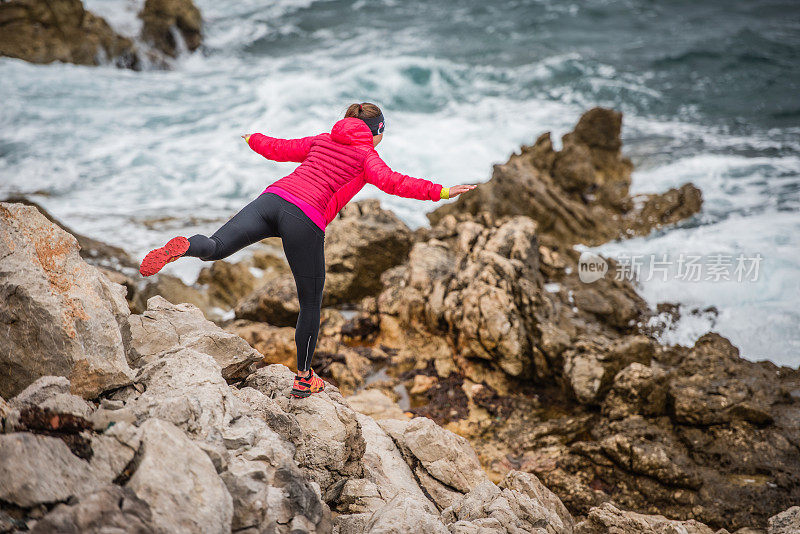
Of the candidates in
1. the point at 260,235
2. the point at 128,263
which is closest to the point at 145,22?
the point at 128,263

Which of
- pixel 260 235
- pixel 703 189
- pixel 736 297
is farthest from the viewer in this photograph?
pixel 703 189

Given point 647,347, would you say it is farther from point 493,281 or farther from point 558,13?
point 558,13

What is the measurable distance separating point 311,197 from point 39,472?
2.53m

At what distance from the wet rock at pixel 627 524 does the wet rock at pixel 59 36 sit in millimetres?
28133

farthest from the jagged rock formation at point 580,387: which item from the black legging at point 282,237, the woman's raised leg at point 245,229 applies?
the woman's raised leg at point 245,229

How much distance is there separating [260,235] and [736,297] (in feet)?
31.8

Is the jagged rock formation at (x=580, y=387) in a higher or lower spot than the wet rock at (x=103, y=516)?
lower

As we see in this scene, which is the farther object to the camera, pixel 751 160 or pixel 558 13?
pixel 558 13

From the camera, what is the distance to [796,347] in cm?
891

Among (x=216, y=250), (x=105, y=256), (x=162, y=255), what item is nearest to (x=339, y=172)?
(x=216, y=250)

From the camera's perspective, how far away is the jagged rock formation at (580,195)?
39.2 ft

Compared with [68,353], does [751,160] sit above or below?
below

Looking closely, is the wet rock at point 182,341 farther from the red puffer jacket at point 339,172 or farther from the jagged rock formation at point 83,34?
the jagged rock formation at point 83,34

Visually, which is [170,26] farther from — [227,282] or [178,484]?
[178,484]
